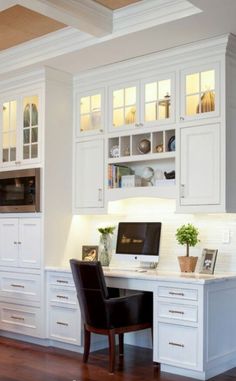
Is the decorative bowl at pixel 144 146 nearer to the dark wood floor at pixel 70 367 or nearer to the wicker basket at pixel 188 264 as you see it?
the wicker basket at pixel 188 264

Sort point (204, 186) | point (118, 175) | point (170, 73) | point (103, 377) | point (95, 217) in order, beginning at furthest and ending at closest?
point (95, 217) → point (118, 175) → point (170, 73) → point (204, 186) → point (103, 377)

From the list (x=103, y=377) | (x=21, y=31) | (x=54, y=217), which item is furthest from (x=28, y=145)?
(x=103, y=377)

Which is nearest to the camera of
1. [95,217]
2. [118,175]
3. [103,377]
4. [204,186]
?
[103,377]

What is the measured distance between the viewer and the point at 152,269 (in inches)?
200

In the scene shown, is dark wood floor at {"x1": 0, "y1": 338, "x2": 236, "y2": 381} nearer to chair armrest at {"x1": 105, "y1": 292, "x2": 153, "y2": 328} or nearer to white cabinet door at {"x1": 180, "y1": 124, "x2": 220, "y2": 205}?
chair armrest at {"x1": 105, "y1": 292, "x2": 153, "y2": 328}

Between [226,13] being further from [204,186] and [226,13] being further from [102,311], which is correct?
[102,311]

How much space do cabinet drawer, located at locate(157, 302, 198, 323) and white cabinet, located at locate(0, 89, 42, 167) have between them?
205 centimetres

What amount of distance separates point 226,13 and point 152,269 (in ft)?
8.00

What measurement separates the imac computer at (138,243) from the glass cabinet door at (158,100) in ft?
3.37

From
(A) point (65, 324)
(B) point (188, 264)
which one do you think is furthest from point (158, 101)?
(A) point (65, 324)

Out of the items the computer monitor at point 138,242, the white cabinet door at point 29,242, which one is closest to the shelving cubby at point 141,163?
the computer monitor at point 138,242

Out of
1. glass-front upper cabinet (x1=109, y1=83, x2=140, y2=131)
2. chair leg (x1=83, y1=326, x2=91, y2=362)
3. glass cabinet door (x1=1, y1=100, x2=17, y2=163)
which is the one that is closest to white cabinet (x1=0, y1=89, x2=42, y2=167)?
glass cabinet door (x1=1, y1=100, x2=17, y2=163)

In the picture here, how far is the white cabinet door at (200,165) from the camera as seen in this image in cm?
444

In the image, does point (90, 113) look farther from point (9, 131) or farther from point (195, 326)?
point (195, 326)
